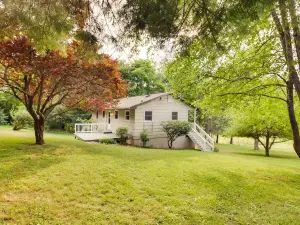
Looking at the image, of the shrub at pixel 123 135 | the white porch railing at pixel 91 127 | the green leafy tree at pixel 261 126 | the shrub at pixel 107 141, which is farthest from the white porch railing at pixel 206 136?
the white porch railing at pixel 91 127

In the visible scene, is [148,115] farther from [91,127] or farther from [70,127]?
[70,127]

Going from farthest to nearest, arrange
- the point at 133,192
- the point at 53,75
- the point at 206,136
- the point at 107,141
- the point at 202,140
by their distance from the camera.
A: the point at 206,136
the point at 202,140
the point at 107,141
the point at 53,75
the point at 133,192

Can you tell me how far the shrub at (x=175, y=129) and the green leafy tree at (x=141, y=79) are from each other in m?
16.8

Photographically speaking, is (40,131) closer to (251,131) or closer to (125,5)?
(125,5)

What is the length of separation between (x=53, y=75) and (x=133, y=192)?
6.06 m

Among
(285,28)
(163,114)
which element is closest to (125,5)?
(285,28)

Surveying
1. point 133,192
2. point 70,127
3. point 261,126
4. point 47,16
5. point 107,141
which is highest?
point 47,16

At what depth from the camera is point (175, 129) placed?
17.5 metres

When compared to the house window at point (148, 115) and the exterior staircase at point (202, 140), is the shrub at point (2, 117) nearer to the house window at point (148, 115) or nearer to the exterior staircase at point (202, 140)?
the house window at point (148, 115)

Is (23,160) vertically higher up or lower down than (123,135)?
lower down

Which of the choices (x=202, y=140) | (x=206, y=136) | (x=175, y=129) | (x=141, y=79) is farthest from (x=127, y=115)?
(x=141, y=79)

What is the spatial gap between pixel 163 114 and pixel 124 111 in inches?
136

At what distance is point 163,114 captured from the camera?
1905 cm

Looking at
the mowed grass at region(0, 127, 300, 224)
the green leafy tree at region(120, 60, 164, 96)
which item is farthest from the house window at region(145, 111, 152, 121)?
the green leafy tree at region(120, 60, 164, 96)
